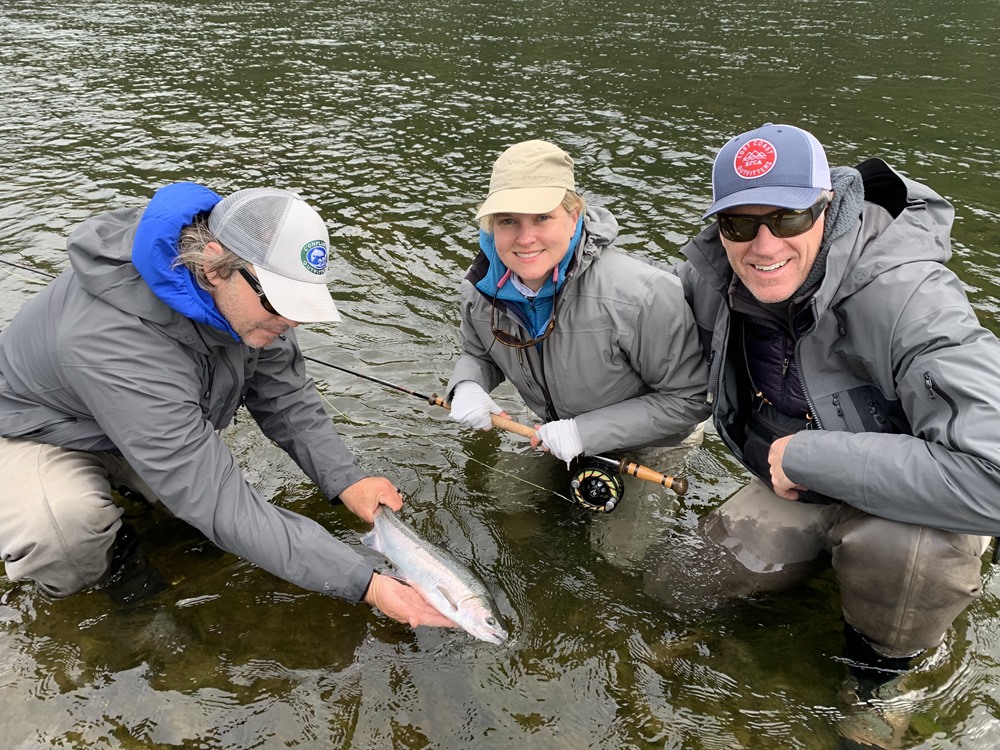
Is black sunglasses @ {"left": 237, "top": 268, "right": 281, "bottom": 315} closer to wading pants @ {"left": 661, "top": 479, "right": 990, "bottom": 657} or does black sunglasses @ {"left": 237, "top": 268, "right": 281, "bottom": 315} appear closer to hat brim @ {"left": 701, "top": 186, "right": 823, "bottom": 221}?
hat brim @ {"left": 701, "top": 186, "right": 823, "bottom": 221}

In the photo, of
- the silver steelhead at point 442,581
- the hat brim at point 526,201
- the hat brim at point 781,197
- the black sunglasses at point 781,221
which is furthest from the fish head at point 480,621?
the hat brim at point 781,197

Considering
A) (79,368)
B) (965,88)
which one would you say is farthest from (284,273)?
(965,88)

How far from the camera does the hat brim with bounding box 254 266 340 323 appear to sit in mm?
4062

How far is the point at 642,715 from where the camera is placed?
4.41 metres

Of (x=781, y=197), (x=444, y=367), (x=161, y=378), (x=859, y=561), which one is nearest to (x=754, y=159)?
(x=781, y=197)

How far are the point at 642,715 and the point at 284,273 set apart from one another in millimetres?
3168

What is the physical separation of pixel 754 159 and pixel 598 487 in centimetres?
253

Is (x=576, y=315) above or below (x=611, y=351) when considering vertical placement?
above

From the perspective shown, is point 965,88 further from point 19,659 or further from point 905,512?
point 19,659

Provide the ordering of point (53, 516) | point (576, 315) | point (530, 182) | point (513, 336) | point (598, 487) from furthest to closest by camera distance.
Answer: point (598, 487), point (513, 336), point (576, 315), point (530, 182), point (53, 516)

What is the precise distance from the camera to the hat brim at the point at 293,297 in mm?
4062

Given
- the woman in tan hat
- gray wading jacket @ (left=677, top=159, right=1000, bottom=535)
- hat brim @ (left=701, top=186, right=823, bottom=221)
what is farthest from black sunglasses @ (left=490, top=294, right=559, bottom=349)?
hat brim @ (left=701, top=186, right=823, bottom=221)

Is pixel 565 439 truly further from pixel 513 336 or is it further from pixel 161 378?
pixel 161 378

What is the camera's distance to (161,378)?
413 centimetres
